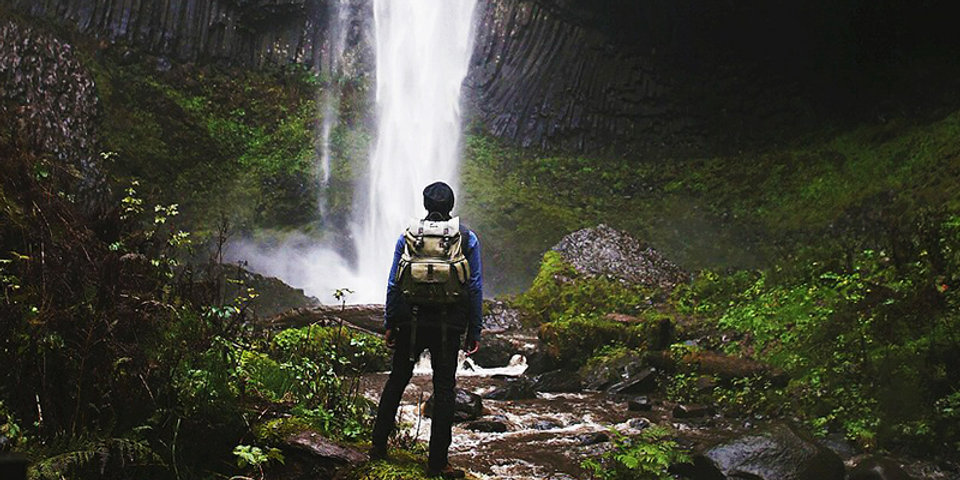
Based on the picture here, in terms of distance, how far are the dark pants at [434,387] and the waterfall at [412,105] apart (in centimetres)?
1499

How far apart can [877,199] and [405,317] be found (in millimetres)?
13958

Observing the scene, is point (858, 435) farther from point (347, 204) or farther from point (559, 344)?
point (347, 204)

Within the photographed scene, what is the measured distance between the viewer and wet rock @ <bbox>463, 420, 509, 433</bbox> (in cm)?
570

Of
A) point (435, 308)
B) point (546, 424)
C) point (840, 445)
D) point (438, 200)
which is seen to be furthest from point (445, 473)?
point (840, 445)

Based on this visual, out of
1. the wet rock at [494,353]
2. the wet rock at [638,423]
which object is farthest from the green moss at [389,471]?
the wet rock at [494,353]

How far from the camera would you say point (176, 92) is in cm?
2011

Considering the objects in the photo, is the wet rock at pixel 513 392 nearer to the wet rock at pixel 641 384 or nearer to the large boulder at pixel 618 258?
the wet rock at pixel 641 384

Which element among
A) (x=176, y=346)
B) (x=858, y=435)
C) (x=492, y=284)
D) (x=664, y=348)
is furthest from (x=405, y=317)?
(x=492, y=284)

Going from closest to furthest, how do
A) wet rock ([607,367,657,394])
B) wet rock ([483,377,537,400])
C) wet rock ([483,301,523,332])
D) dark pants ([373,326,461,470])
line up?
dark pants ([373,326,461,470]), wet rock ([483,377,537,400]), wet rock ([607,367,657,394]), wet rock ([483,301,523,332])

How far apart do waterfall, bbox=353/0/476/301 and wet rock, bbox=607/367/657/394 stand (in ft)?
38.4

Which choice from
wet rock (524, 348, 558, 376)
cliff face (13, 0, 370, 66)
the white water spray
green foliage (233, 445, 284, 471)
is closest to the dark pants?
green foliage (233, 445, 284, 471)

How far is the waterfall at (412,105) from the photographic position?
63.8 ft

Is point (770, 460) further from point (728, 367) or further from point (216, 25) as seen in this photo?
point (216, 25)

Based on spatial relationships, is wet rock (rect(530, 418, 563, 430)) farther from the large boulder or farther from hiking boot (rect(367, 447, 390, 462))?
the large boulder
